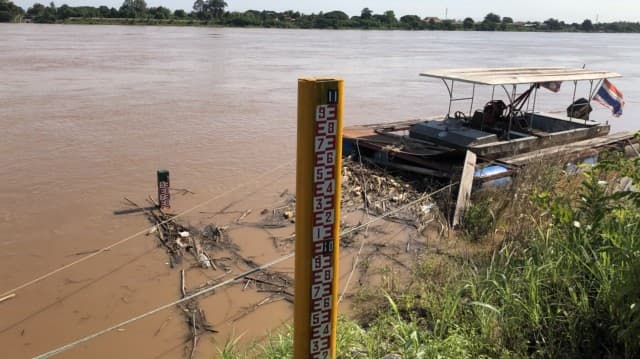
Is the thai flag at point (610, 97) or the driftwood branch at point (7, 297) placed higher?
the thai flag at point (610, 97)

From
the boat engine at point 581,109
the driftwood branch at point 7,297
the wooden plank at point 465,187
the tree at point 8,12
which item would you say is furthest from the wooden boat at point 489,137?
the tree at point 8,12

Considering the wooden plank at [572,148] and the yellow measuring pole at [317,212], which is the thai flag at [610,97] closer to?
the wooden plank at [572,148]

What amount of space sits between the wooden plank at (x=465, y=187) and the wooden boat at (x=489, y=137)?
21cm

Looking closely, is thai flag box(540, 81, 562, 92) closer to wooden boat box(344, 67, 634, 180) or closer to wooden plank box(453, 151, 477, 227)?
wooden boat box(344, 67, 634, 180)

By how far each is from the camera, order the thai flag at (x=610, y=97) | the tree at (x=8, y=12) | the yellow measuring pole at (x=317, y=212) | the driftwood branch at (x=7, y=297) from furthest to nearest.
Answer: the tree at (x=8, y=12) → the thai flag at (x=610, y=97) → the driftwood branch at (x=7, y=297) → the yellow measuring pole at (x=317, y=212)

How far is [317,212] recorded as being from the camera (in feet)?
9.32

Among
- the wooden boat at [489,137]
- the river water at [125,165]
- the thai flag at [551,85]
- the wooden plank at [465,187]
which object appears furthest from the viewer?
the thai flag at [551,85]

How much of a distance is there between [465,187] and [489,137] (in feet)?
6.53

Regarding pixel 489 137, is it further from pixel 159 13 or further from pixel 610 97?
pixel 159 13

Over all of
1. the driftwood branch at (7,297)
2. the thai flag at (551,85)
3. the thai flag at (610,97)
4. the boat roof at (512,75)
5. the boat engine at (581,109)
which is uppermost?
the boat roof at (512,75)

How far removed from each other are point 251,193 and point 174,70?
21.3 meters

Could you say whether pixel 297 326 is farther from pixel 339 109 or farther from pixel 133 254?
pixel 133 254

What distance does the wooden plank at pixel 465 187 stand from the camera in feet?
28.3

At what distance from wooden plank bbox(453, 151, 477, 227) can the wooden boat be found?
21cm
